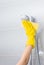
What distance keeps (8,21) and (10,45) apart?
197 millimetres

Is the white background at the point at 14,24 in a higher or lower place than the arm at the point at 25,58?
higher

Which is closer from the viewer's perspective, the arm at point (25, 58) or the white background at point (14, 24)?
the arm at point (25, 58)

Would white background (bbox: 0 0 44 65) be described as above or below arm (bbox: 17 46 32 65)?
above

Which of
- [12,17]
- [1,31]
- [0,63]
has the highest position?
[12,17]

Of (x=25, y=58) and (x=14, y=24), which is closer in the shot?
(x=25, y=58)

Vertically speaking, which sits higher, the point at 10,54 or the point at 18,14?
the point at 18,14

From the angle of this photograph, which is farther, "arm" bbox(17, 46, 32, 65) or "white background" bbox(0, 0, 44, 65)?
"white background" bbox(0, 0, 44, 65)

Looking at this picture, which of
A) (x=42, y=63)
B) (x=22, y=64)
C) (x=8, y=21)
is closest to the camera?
(x=22, y=64)

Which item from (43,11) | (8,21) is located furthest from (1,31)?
(43,11)

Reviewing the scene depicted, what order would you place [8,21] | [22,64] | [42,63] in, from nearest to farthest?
[22,64] → [42,63] → [8,21]

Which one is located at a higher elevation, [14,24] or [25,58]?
[14,24]

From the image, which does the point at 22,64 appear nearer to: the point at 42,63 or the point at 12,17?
the point at 42,63

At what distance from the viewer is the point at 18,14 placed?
3.53ft

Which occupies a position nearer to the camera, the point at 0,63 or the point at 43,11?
the point at 43,11
